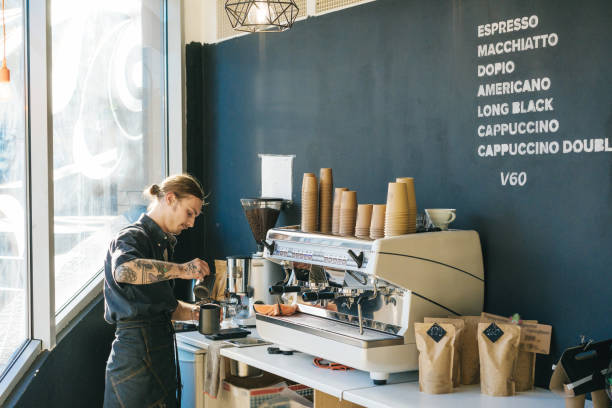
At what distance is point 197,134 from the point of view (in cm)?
455

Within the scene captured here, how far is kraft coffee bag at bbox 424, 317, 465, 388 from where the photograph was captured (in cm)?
249

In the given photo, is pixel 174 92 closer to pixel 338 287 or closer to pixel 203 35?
pixel 203 35

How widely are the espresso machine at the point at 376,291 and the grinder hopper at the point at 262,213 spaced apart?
85 cm

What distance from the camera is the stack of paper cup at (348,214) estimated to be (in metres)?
2.85

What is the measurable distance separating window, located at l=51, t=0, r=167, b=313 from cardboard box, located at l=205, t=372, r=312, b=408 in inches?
45.2

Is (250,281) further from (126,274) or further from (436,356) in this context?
(436,356)

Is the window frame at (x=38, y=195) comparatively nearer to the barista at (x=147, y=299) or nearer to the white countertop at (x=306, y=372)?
the barista at (x=147, y=299)

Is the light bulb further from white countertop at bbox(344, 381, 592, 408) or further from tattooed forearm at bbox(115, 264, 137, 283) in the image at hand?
white countertop at bbox(344, 381, 592, 408)

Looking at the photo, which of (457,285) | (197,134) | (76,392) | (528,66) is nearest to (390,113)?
(528,66)

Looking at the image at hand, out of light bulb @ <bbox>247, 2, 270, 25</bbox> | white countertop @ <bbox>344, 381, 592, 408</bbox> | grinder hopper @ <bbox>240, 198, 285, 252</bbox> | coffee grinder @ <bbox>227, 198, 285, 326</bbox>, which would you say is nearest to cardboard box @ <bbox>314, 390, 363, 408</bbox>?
white countertop @ <bbox>344, 381, 592, 408</bbox>

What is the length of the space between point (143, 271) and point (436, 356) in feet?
3.80

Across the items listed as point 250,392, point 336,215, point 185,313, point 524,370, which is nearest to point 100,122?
point 185,313

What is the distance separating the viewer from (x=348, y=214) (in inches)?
112

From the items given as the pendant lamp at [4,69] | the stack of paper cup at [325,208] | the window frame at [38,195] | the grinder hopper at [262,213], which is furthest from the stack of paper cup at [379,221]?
the pendant lamp at [4,69]
